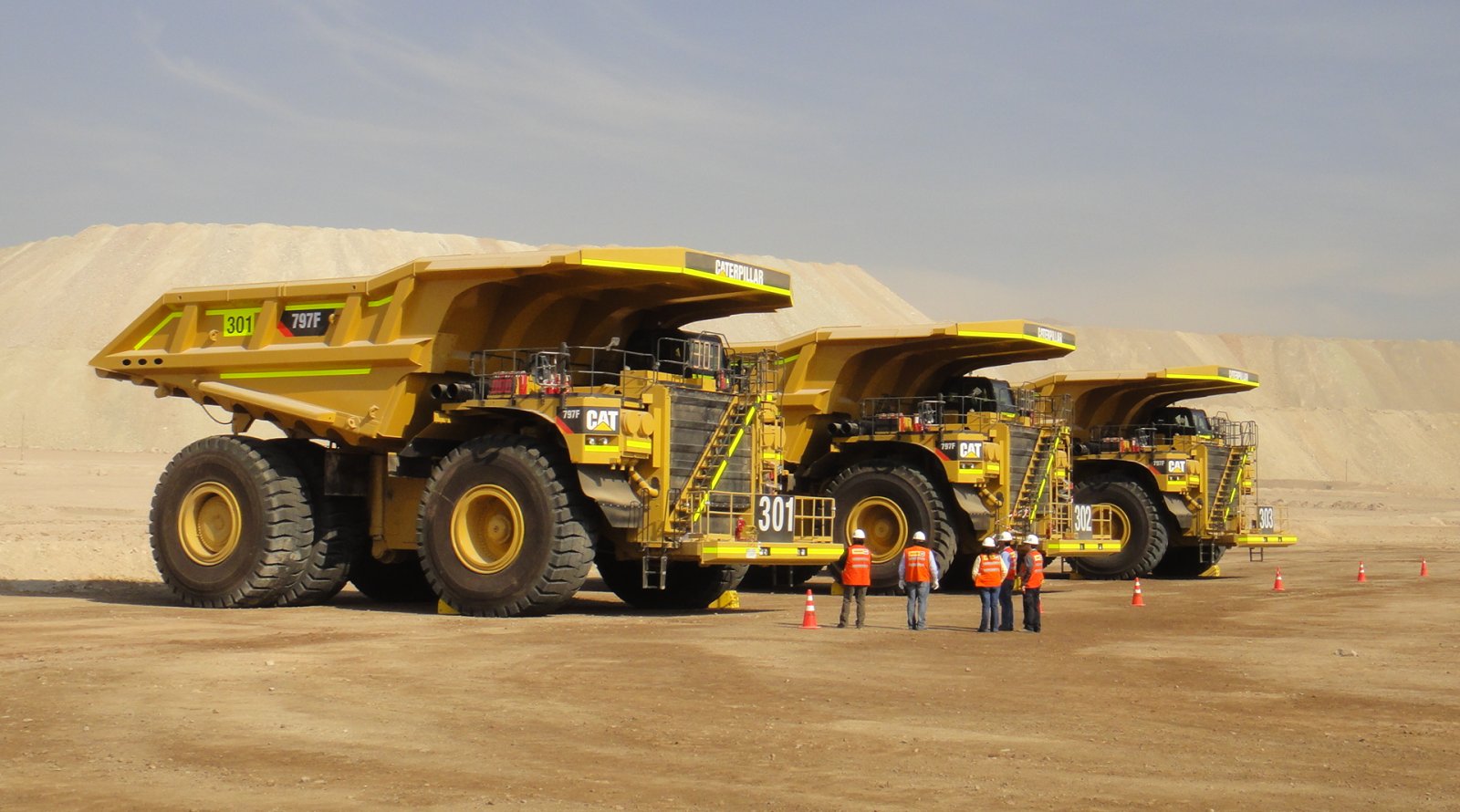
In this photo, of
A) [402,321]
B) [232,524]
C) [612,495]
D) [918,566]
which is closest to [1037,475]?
[918,566]

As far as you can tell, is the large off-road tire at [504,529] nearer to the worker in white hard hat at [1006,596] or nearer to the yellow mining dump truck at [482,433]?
the yellow mining dump truck at [482,433]

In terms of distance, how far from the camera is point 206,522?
19.0m

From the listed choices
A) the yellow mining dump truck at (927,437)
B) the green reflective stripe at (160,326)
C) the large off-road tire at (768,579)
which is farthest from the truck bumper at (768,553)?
the green reflective stripe at (160,326)

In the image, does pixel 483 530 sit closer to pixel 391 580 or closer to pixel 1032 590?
pixel 391 580

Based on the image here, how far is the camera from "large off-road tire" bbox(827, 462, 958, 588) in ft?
74.7

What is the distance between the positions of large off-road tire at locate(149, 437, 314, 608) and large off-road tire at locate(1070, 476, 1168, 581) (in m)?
14.5

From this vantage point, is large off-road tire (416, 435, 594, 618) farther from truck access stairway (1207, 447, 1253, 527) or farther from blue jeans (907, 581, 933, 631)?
truck access stairway (1207, 447, 1253, 527)

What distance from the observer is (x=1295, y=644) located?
1552cm

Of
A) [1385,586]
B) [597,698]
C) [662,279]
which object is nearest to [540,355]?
[662,279]

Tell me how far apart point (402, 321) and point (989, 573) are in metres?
6.63

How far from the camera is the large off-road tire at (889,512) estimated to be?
22766 mm

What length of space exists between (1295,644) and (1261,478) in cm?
7521

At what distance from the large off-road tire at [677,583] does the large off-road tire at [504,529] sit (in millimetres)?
2337

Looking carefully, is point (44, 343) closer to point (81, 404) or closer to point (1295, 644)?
point (81, 404)
